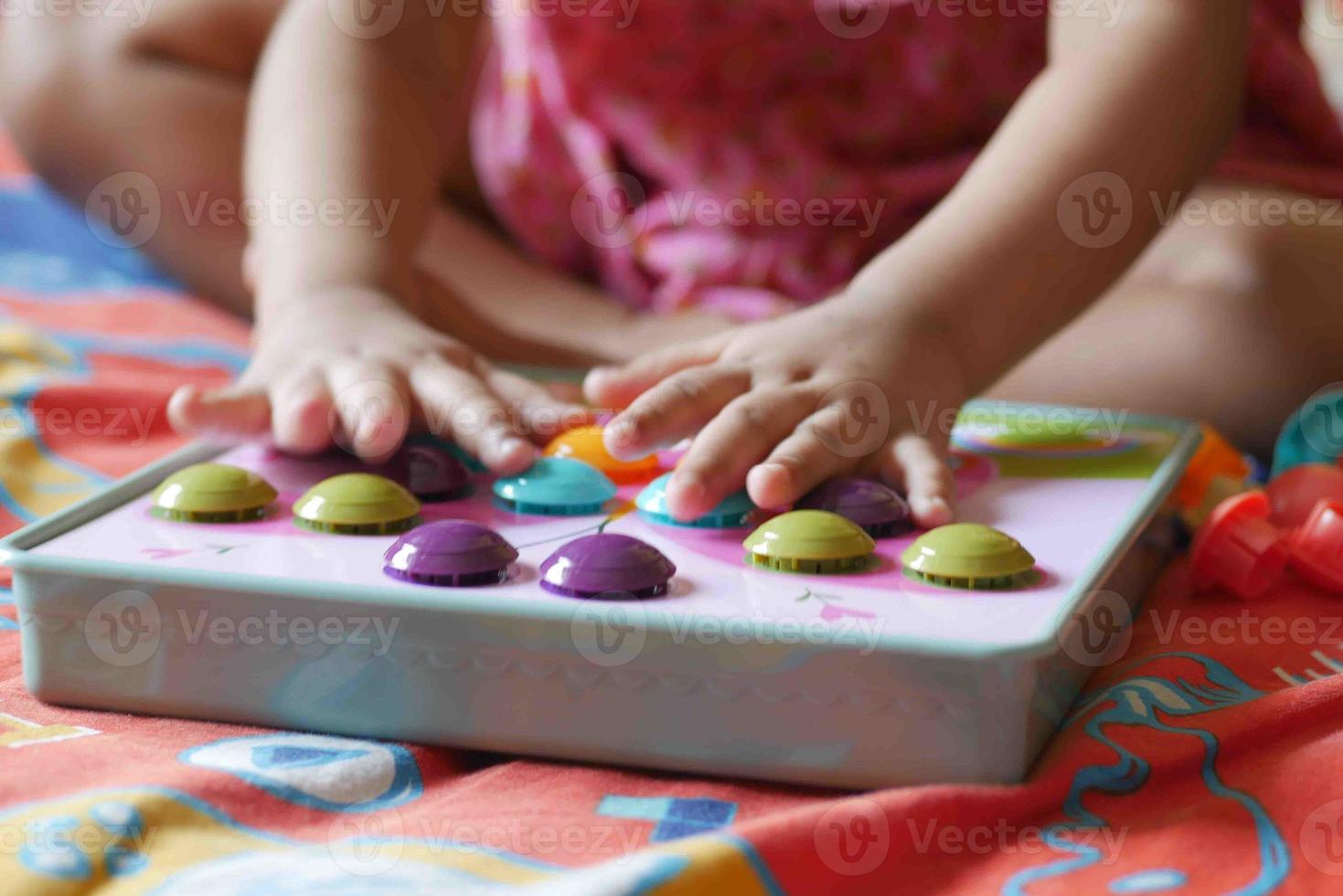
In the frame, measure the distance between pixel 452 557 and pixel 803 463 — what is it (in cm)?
17

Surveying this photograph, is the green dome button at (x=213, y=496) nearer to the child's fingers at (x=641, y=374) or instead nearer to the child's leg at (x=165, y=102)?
the child's fingers at (x=641, y=374)

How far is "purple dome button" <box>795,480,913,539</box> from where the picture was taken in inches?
24.1

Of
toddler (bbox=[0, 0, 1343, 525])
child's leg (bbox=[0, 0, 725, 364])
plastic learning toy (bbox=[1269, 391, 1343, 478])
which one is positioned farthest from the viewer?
child's leg (bbox=[0, 0, 725, 364])

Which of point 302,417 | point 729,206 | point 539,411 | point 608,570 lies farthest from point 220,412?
point 729,206

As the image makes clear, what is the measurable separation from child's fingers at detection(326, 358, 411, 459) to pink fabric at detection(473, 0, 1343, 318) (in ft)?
1.27

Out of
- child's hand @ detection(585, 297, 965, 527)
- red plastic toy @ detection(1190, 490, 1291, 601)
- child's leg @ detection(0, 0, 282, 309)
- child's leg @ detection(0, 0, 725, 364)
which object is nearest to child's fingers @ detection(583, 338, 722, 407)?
child's hand @ detection(585, 297, 965, 527)

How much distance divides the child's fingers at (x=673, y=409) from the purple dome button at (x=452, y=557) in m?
0.11

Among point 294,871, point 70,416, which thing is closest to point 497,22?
point 70,416

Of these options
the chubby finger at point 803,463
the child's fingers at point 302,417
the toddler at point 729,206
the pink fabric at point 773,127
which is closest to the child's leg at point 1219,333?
the toddler at point 729,206

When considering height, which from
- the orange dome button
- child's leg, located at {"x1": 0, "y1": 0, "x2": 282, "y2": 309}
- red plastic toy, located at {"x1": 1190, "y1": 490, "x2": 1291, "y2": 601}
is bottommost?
red plastic toy, located at {"x1": 1190, "y1": 490, "x2": 1291, "y2": 601}

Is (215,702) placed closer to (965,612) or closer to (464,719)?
(464,719)

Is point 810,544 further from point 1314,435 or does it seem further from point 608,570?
point 1314,435

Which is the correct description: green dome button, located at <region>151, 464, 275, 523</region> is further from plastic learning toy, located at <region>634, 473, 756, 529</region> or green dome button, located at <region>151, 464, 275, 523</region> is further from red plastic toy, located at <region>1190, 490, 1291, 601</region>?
red plastic toy, located at <region>1190, 490, 1291, 601</region>

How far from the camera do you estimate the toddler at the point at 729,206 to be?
71 cm
